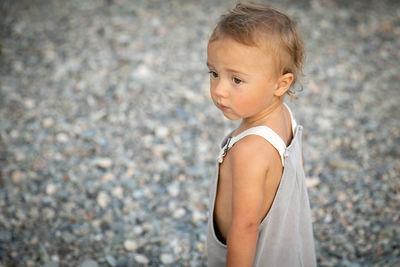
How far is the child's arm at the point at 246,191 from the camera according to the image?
51.6 inches

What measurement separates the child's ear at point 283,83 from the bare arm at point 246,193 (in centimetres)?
19

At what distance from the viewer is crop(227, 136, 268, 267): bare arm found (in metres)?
1.31

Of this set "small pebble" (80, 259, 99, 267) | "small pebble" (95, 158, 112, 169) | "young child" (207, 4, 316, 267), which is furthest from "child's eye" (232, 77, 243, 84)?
"small pebble" (95, 158, 112, 169)

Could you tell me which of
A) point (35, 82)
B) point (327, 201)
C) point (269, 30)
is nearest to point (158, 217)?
point (327, 201)

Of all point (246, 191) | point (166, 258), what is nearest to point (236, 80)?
point (246, 191)

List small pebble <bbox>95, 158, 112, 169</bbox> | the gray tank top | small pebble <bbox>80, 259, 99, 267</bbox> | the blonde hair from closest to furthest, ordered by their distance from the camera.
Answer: the blonde hair
the gray tank top
small pebble <bbox>80, 259, 99, 267</bbox>
small pebble <bbox>95, 158, 112, 169</bbox>

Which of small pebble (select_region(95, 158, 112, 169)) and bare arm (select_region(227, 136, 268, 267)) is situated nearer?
bare arm (select_region(227, 136, 268, 267))

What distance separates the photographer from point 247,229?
1351 millimetres

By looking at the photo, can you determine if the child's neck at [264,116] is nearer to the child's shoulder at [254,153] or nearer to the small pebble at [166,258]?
the child's shoulder at [254,153]

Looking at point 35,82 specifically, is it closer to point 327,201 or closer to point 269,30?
point 327,201

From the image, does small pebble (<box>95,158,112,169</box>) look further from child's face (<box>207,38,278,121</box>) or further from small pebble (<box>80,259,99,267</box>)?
child's face (<box>207,38,278,121</box>)

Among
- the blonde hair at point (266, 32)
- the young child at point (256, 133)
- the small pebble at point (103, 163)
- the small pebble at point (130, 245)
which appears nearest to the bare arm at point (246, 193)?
the young child at point (256, 133)

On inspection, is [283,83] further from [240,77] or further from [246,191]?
[246,191]

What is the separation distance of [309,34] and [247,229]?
12.1 ft
